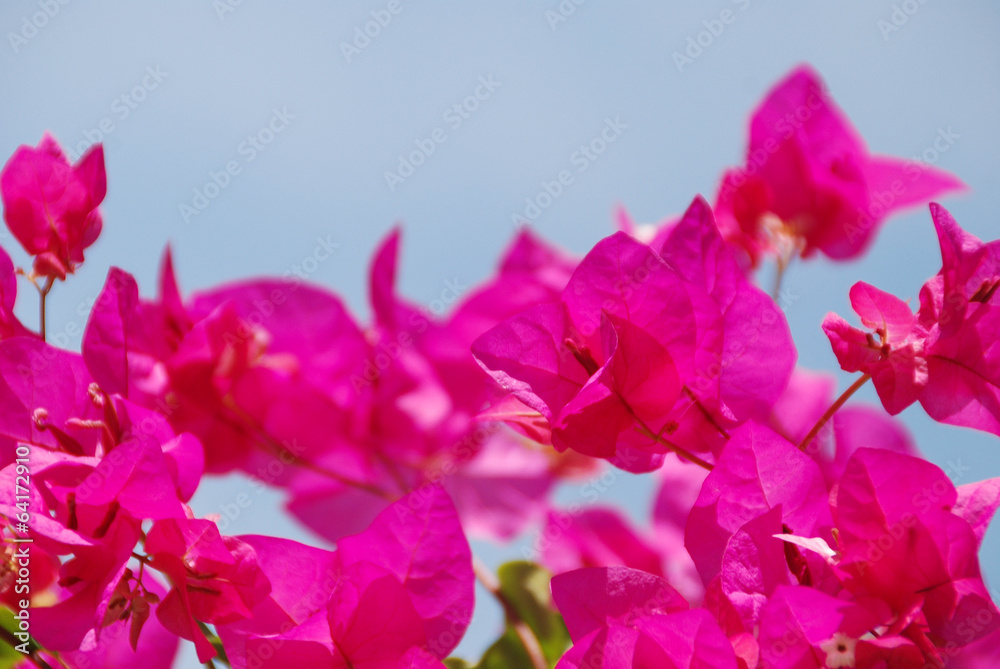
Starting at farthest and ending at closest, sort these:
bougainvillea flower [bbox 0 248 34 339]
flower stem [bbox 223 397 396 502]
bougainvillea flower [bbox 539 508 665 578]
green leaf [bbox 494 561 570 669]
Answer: bougainvillea flower [bbox 539 508 665 578] < flower stem [bbox 223 397 396 502] < green leaf [bbox 494 561 570 669] < bougainvillea flower [bbox 0 248 34 339]

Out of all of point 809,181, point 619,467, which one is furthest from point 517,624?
point 809,181

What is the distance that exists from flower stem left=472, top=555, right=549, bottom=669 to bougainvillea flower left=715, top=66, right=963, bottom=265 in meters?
0.44

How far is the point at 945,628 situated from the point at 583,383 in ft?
0.67

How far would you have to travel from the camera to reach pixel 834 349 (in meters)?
0.42

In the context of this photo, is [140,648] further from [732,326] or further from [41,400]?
[732,326]

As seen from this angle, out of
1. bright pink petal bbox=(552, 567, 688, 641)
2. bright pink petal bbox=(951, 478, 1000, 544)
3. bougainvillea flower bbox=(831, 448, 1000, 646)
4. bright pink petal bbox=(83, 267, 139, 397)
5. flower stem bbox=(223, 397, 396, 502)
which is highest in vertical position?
bright pink petal bbox=(951, 478, 1000, 544)

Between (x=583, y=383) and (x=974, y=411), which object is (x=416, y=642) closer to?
(x=583, y=383)

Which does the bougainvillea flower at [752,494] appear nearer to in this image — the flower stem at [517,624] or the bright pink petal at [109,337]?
the flower stem at [517,624]

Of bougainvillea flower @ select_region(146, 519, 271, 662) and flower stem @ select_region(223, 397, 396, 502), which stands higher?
bougainvillea flower @ select_region(146, 519, 271, 662)

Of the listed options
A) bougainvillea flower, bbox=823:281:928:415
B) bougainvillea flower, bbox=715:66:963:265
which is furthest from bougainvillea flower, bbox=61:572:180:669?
bougainvillea flower, bbox=715:66:963:265

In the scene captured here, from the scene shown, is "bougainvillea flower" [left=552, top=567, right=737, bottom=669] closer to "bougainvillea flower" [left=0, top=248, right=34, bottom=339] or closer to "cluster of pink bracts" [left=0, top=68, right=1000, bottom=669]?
"cluster of pink bracts" [left=0, top=68, right=1000, bottom=669]

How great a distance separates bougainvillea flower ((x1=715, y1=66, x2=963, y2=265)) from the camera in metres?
0.78

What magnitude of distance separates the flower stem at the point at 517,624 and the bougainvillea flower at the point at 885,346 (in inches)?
10.3

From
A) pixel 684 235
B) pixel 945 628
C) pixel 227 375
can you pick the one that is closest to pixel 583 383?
pixel 684 235
